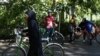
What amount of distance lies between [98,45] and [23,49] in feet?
23.5

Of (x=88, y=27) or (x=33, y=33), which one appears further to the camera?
(x=88, y=27)

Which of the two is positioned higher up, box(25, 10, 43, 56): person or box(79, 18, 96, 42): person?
box(25, 10, 43, 56): person

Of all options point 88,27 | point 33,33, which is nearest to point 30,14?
point 33,33

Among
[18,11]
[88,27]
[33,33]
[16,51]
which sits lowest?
[88,27]

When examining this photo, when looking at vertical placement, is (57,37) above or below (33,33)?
below

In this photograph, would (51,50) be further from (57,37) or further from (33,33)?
(57,37)

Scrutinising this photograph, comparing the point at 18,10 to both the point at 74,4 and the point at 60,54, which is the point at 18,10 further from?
the point at 60,54

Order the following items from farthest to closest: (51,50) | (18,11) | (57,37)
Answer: (18,11)
(57,37)
(51,50)

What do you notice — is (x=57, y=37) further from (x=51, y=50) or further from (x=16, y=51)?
(x=16, y=51)

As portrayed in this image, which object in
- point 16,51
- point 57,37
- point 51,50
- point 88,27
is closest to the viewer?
point 16,51

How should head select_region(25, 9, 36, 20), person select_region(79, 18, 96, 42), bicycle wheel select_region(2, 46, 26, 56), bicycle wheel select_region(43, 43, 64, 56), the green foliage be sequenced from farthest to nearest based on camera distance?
1. the green foliage
2. person select_region(79, 18, 96, 42)
3. bicycle wheel select_region(43, 43, 64, 56)
4. bicycle wheel select_region(2, 46, 26, 56)
5. head select_region(25, 9, 36, 20)

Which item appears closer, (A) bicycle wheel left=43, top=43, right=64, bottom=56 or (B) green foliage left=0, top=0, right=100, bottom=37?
(A) bicycle wheel left=43, top=43, right=64, bottom=56

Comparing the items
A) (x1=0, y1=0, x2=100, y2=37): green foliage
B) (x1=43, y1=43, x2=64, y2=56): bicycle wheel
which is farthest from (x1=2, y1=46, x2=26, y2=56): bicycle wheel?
(x1=0, y1=0, x2=100, y2=37): green foliage

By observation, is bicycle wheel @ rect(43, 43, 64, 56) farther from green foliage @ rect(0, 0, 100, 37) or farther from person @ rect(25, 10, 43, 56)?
green foliage @ rect(0, 0, 100, 37)
